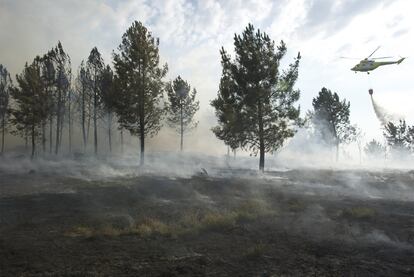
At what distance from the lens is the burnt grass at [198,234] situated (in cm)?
657

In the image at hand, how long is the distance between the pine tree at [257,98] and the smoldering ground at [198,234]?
11.0 meters

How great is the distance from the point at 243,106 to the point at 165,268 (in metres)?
22.2

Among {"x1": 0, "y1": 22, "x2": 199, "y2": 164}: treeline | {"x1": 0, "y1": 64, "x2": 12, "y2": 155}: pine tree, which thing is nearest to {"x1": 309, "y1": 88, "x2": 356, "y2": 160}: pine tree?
{"x1": 0, "y1": 22, "x2": 199, "y2": 164}: treeline

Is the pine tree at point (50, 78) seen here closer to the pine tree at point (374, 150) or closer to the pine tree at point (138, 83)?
the pine tree at point (138, 83)

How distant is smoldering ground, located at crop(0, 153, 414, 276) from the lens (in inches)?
259

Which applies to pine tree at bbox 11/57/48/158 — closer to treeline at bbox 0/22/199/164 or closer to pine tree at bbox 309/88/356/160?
treeline at bbox 0/22/199/164

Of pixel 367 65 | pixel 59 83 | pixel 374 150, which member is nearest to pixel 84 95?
pixel 59 83

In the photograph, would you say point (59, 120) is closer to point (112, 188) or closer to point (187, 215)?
point (112, 188)

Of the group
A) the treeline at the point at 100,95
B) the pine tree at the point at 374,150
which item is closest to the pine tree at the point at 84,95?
the treeline at the point at 100,95

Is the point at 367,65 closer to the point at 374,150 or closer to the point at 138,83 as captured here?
the point at 138,83

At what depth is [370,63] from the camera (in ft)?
88.0

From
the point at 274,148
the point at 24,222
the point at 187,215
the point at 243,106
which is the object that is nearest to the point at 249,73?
the point at 243,106

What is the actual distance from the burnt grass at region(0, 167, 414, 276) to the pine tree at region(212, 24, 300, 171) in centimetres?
1112

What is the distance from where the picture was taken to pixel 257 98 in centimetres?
2655
